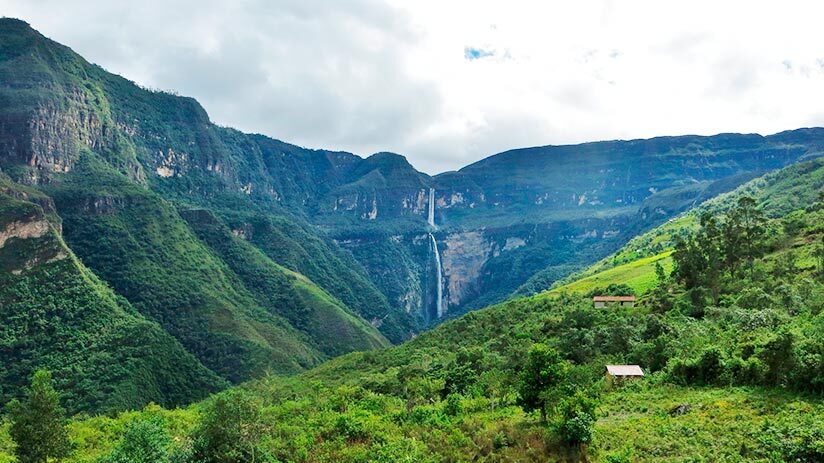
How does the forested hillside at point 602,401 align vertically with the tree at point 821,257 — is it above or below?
below

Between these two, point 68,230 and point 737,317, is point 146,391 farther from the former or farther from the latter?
point 737,317

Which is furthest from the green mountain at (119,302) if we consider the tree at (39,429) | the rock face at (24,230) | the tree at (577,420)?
the tree at (577,420)

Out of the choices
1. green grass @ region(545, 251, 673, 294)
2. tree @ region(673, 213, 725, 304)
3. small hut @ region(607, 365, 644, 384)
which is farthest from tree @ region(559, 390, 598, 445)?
green grass @ region(545, 251, 673, 294)

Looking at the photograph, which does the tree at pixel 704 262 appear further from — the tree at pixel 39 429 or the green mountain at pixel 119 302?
the green mountain at pixel 119 302

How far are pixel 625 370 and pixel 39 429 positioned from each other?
4429 cm

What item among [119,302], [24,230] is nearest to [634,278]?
[119,302]

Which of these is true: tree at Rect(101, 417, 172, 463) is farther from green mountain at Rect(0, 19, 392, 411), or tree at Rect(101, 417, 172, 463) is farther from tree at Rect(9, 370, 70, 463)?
green mountain at Rect(0, 19, 392, 411)

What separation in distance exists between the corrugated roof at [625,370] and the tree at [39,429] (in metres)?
42.2

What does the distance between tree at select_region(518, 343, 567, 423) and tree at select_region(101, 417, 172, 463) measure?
857 inches

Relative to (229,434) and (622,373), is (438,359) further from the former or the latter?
(229,434)

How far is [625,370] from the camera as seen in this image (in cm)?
4622

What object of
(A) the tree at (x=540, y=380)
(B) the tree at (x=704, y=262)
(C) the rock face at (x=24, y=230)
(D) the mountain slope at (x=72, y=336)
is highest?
(C) the rock face at (x=24, y=230)

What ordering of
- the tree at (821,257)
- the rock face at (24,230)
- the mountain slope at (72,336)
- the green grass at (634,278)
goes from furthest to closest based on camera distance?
the rock face at (24,230) < the mountain slope at (72,336) < the green grass at (634,278) < the tree at (821,257)

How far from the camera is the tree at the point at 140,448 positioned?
31.5 metres
